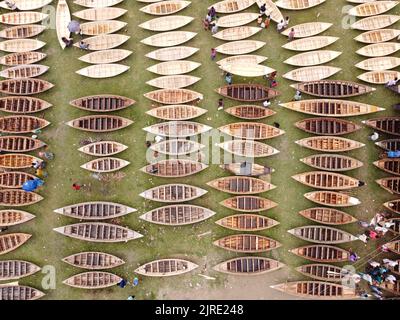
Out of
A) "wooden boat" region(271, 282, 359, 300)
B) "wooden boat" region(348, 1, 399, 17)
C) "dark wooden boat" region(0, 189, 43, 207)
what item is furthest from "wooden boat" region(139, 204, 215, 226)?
"wooden boat" region(348, 1, 399, 17)

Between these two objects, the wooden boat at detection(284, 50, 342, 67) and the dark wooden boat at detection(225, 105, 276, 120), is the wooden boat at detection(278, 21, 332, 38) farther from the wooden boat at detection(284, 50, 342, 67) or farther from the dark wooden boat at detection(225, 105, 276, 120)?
the dark wooden boat at detection(225, 105, 276, 120)

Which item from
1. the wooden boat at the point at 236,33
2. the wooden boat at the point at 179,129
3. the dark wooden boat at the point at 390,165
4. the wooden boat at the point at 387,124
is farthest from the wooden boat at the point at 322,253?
the wooden boat at the point at 236,33

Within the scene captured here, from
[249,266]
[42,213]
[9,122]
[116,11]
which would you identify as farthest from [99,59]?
[249,266]

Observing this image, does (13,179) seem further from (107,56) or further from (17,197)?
(107,56)

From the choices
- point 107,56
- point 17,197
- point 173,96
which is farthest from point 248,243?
point 107,56

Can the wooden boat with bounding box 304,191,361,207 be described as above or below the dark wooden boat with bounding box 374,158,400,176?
below
